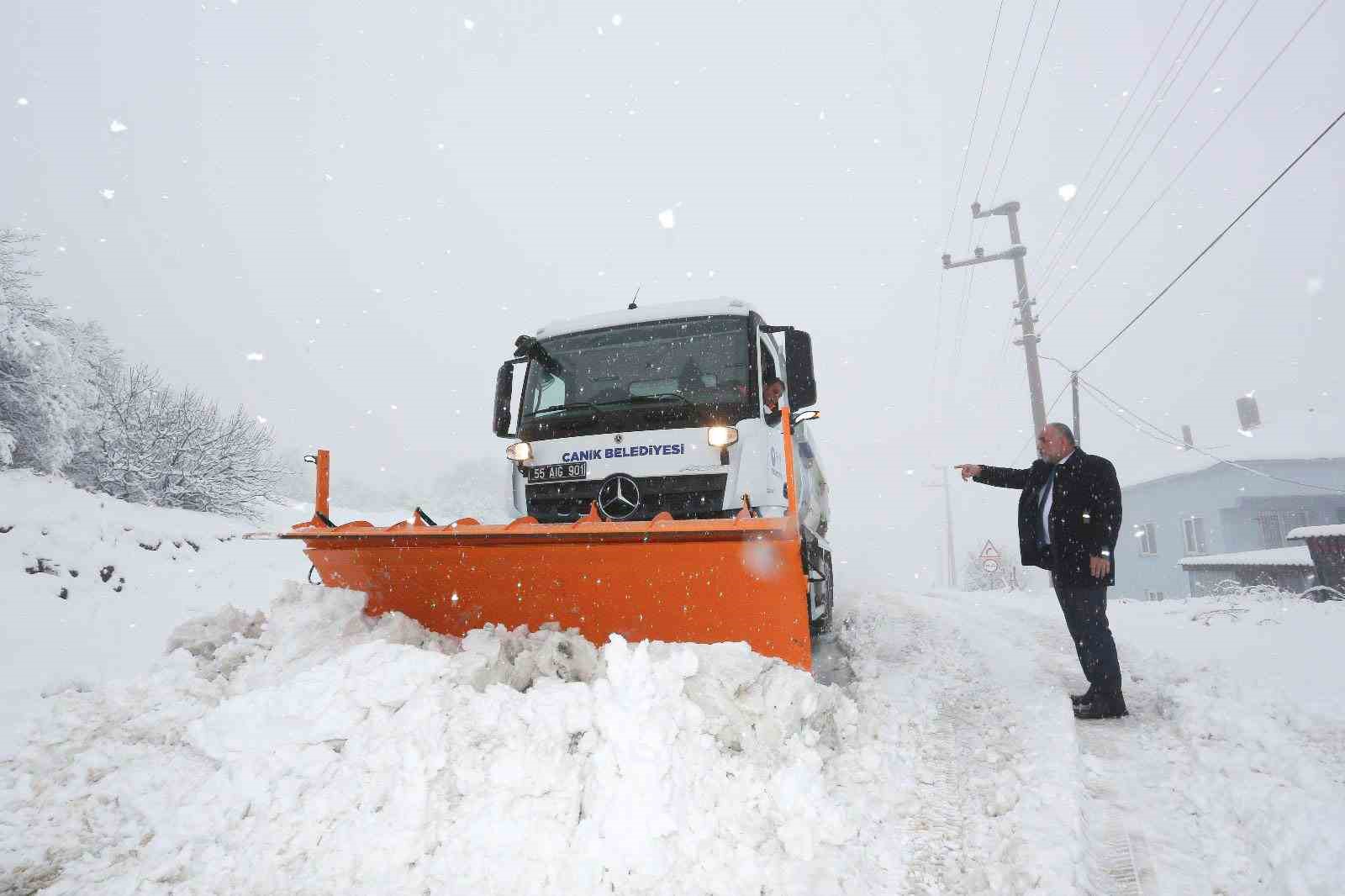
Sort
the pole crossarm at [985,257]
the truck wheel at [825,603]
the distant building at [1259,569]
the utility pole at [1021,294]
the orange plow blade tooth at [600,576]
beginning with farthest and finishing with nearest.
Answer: the pole crossarm at [985,257] < the utility pole at [1021,294] < the distant building at [1259,569] < the truck wheel at [825,603] < the orange plow blade tooth at [600,576]

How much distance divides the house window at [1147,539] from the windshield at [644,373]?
98.3 ft

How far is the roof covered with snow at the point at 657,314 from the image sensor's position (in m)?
4.91

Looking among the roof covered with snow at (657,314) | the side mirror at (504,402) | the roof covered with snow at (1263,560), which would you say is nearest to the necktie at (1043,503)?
the roof covered with snow at (657,314)

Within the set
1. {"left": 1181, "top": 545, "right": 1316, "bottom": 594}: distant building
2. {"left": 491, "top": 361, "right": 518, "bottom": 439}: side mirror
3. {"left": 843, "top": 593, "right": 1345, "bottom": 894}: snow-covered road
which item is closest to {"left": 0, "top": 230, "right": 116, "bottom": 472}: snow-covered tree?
{"left": 491, "top": 361, "right": 518, "bottom": 439}: side mirror

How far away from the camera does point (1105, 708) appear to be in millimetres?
3580

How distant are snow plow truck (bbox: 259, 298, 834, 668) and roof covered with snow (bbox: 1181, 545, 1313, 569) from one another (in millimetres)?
14723

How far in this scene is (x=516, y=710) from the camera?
263cm

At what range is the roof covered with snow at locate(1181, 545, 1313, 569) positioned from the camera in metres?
14.0

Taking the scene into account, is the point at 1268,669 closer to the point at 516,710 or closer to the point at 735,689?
the point at 735,689

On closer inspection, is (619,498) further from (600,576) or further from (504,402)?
(504,402)

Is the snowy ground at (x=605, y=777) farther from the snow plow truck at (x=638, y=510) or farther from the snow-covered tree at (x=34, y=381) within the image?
the snow-covered tree at (x=34, y=381)

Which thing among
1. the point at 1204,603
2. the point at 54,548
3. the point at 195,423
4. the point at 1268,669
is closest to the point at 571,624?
the point at 1268,669

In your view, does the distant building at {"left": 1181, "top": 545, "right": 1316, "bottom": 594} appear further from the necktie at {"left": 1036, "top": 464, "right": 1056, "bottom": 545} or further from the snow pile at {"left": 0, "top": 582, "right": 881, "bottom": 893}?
the snow pile at {"left": 0, "top": 582, "right": 881, "bottom": 893}

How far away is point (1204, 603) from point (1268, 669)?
4.78 metres
